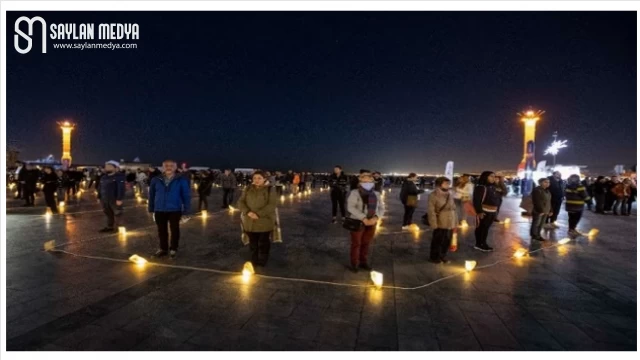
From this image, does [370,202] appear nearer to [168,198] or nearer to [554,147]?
[168,198]

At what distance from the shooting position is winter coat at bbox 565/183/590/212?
27.5ft

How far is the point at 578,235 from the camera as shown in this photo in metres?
8.41

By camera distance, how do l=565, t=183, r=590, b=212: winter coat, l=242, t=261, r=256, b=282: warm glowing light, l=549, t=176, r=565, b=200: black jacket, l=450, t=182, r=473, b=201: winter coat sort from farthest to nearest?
l=549, t=176, r=565, b=200: black jacket < l=450, t=182, r=473, b=201: winter coat < l=565, t=183, r=590, b=212: winter coat < l=242, t=261, r=256, b=282: warm glowing light

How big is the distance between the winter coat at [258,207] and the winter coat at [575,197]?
775 cm

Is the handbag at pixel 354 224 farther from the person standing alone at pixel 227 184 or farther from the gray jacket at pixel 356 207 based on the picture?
the person standing alone at pixel 227 184

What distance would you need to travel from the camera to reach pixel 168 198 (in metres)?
5.61

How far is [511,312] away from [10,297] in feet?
18.6

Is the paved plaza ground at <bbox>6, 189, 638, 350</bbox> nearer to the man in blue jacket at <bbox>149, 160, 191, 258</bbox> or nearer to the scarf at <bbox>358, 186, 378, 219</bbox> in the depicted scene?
the man in blue jacket at <bbox>149, 160, 191, 258</bbox>

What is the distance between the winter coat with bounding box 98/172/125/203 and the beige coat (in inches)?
264

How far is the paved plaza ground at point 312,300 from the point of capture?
10.2ft

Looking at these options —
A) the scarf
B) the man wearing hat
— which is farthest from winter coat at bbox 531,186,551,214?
the man wearing hat

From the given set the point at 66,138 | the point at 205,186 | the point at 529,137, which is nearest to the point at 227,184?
the point at 205,186

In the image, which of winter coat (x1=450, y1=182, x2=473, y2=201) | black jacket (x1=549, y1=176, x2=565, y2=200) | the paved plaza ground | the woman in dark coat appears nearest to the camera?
the paved plaza ground

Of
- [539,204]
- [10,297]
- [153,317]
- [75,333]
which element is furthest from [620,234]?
[10,297]
